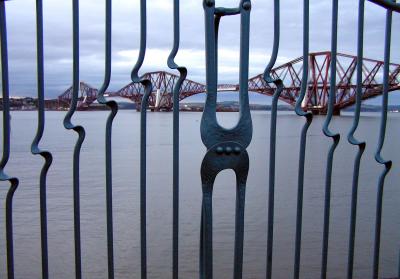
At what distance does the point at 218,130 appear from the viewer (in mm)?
2150

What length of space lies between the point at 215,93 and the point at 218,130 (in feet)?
0.55

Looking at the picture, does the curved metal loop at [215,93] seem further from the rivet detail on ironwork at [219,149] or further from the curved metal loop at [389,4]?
the curved metal loop at [389,4]

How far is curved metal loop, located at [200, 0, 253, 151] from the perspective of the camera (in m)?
2.15

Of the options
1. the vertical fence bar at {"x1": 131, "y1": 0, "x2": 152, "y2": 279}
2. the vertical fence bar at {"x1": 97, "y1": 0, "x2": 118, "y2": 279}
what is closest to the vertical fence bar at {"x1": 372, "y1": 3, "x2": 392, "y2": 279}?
the vertical fence bar at {"x1": 131, "y1": 0, "x2": 152, "y2": 279}

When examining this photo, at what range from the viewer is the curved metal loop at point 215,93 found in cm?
215

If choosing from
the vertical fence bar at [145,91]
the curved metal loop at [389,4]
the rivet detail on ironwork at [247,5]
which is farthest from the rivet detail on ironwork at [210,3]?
the curved metal loop at [389,4]

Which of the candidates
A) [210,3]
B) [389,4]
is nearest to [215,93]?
[210,3]

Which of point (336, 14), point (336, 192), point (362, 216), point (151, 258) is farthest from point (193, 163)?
point (336, 14)

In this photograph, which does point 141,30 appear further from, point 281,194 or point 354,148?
point 354,148

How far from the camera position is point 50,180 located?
11250 millimetres

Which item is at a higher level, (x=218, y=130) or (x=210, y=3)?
(x=210, y=3)

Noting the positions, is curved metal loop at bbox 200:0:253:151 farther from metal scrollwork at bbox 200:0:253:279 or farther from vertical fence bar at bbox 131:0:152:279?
vertical fence bar at bbox 131:0:152:279

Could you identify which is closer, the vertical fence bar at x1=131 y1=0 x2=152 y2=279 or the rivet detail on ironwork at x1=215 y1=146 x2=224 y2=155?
the rivet detail on ironwork at x1=215 y1=146 x2=224 y2=155

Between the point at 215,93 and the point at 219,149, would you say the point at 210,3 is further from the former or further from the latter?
the point at 219,149
